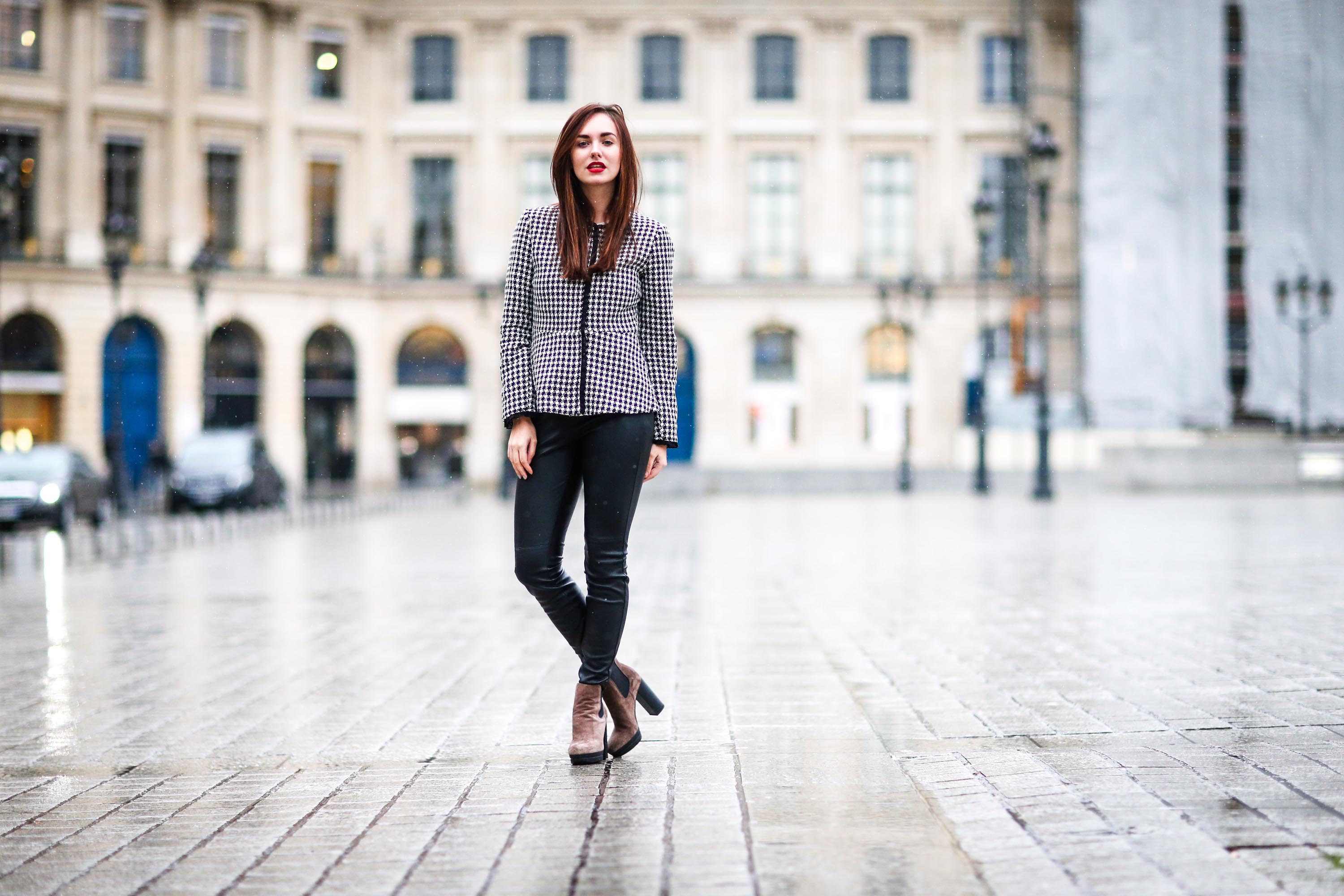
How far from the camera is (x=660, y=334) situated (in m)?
4.70

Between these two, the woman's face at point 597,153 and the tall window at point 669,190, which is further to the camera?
the tall window at point 669,190

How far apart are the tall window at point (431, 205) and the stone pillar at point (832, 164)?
11616mm

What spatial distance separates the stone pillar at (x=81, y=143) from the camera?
1618 inches

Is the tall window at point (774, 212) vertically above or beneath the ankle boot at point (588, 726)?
above

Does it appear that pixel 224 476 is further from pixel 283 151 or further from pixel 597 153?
pixel 597 153

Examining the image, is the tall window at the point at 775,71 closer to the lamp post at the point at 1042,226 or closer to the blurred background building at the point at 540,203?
the blurred background building at the point at 540,203

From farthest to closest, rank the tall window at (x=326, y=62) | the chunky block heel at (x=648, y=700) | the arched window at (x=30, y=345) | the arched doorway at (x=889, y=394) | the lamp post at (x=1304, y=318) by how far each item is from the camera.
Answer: the arched doorway at (x=889, y=394) < the tall window at (x=326, y=62) < the arched window at (x=30, y=345) < the lamp post at (x=1304, y=318) < the chunky block heel at (x=648, y=700)

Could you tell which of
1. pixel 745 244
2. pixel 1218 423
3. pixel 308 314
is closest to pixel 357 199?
pixel 308 314

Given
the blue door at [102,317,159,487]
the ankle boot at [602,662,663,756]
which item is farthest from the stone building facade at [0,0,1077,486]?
the ankle boot at [602,662,663,756]

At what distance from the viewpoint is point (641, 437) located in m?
4.55

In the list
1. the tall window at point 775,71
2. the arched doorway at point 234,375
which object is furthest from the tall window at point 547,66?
the arched doorway at point 234,375

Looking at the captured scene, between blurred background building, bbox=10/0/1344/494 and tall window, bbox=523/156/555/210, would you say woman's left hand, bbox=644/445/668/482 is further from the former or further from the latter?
tall window, bbox=523/156/555/210

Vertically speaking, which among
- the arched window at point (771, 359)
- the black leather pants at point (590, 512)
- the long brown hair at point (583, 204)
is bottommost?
the black leather pants at point (590, 512)

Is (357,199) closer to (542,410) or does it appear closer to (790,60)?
(790,60)
